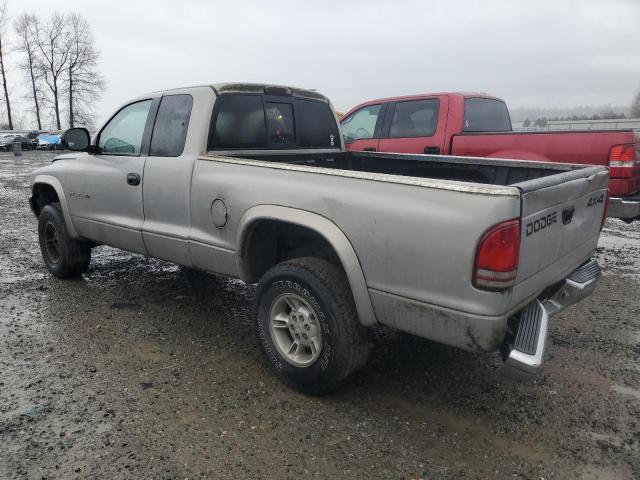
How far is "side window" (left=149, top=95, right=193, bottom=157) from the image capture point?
3.88 m

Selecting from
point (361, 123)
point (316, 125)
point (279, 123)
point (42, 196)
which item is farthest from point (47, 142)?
point (279, 123)

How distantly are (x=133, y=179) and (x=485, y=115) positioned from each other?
5.19 m

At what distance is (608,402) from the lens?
10.1ft

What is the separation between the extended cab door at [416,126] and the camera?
6.94 m

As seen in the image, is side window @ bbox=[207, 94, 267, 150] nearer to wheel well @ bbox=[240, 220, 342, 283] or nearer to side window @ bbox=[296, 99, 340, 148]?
side window @ bbox=[296, 99, 340, 148]

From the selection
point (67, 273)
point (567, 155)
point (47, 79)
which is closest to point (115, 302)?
point (67, 273)

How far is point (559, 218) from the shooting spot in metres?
2.69

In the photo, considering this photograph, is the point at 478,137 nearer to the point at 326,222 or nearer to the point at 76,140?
the point at 326,222

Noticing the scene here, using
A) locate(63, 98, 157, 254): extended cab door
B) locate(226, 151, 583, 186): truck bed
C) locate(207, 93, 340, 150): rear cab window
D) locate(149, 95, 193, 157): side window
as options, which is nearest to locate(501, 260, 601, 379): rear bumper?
locate(226, 151, 583, 186): truck bed

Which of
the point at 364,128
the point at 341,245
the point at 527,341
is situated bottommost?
the point at 527,341

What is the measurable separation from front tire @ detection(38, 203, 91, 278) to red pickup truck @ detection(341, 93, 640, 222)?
4.23 m

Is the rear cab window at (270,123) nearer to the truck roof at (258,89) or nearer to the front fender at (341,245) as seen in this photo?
the truck roof at (258,89)

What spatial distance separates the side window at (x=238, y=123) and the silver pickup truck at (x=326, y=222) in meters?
0.01

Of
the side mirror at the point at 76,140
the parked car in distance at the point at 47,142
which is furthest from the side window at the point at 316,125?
the parked car in distance at the point at 47,142
